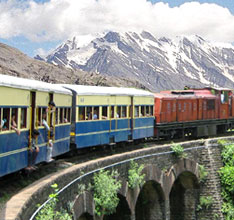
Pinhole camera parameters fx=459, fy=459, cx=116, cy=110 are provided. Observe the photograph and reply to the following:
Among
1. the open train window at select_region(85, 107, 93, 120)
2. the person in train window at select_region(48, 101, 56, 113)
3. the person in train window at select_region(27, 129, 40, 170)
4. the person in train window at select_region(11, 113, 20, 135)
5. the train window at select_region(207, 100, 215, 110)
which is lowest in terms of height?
the person in train window at select_region(27, 129, 40, 170)

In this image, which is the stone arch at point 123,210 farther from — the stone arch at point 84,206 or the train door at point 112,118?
the train door at point 112,118

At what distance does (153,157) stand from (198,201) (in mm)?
5998

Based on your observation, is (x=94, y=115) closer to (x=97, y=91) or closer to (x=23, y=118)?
(x=97, y=91)

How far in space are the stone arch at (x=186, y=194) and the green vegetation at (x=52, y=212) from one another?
573 inches

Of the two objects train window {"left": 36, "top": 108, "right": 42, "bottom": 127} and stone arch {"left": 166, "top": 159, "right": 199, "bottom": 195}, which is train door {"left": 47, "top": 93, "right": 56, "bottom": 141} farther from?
stone arch {"left": 166, "top": 159, "right": 199, "bottom": 195}

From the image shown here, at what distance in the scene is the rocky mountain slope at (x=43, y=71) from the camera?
263 feet

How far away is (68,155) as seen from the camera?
22172 mm

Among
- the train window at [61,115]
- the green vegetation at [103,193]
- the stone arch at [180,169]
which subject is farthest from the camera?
the stone arch at [180,169]

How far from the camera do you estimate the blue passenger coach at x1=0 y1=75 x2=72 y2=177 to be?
1258 cm

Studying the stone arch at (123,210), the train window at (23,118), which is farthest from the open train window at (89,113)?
the train window at (23,118)

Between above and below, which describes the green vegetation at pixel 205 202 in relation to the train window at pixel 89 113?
below

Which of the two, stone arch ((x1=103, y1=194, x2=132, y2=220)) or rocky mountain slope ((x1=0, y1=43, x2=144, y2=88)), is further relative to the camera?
rocky mountain slope ((x1=0, y1=43, x2=144, y2=88))

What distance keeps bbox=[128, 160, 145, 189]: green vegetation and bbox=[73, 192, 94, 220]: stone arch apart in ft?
13.1

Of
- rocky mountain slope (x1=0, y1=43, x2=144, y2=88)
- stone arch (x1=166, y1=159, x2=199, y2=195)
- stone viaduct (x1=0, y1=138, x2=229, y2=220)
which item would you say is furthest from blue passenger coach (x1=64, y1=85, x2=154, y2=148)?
rocky mountain slope (x1=0, y1=43, x2=144, y2=88)
